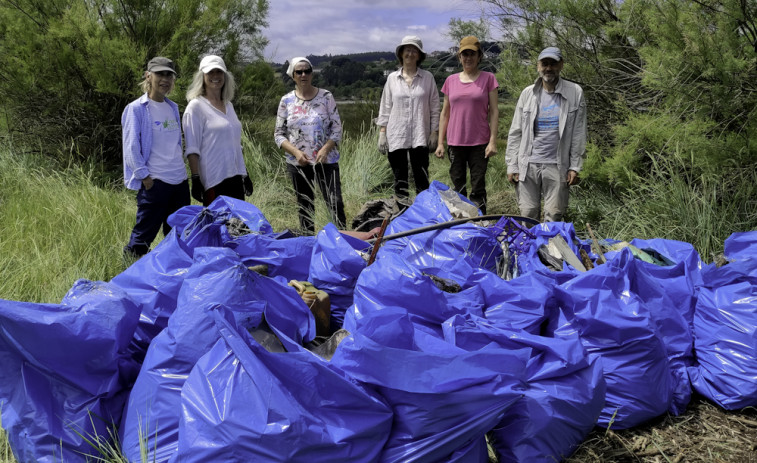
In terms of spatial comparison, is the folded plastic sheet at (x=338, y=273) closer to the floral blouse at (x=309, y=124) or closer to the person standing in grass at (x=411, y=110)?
the floral blouse at (x=309, y=124)

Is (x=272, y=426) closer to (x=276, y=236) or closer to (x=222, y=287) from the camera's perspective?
(x=222, y=287)

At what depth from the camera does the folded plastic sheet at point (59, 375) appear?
6.66 ft

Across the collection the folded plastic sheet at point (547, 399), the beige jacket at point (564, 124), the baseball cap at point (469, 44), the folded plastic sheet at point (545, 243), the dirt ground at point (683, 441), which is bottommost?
the dirt ground at point (683, 441)

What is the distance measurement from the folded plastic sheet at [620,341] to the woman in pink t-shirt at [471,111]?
208cm

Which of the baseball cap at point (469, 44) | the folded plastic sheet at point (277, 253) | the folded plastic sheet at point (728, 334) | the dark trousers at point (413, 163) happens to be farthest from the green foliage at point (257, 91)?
the folded plastic sheet at point (728, 334)

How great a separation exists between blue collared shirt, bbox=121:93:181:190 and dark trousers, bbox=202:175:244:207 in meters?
0.49

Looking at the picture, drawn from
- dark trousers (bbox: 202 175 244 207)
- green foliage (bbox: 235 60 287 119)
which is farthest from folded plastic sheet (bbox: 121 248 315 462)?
green foliage (bbox: 235 60 287 119)

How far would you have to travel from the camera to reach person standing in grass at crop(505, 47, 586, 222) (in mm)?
3881

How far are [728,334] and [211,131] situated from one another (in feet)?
10.4

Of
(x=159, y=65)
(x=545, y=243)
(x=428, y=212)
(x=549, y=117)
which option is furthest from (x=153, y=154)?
(x=549, y=117)

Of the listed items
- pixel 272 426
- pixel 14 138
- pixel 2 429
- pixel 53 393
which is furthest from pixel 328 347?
pixel 14 138

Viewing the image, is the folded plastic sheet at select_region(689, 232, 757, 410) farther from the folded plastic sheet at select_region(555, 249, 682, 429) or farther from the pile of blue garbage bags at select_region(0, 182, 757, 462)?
the folded plastic sheet at select_region(555, 249, 682, 429)

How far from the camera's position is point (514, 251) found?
311 centimetres

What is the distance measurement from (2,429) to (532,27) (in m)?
5.22
